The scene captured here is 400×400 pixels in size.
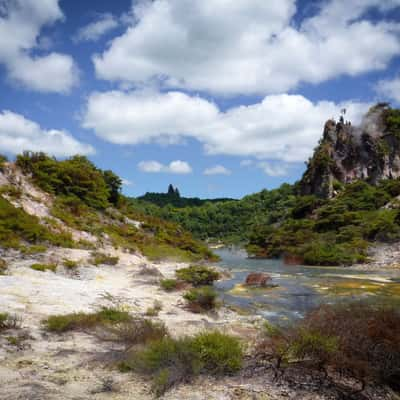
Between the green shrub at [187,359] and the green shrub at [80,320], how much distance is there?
10.2ft

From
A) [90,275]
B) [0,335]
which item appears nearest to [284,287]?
[90,275]

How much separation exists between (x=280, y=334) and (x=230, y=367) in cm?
131

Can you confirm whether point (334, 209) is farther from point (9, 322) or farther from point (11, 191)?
point (9, 322)

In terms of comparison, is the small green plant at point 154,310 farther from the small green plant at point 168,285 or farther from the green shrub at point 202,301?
the small green plant at point 168,285

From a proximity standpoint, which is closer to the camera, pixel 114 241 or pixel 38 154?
pixel 114 241

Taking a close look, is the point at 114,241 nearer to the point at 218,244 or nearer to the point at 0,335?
the point at 0,335

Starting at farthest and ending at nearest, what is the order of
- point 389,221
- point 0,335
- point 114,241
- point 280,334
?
point 389,221, point 114,241, point 0,335, point 280,334

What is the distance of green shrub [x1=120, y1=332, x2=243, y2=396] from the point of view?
639 centimetres

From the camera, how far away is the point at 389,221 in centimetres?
4931

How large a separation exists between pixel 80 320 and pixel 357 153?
97.4m

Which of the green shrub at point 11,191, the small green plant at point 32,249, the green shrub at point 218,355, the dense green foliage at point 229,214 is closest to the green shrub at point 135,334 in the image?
the green shrub at point 218,355

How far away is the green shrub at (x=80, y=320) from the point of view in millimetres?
9180

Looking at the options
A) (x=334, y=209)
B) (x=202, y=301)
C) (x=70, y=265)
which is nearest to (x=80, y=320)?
(x=202, y=301)

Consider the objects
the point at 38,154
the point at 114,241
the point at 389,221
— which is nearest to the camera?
the point at 114,241
